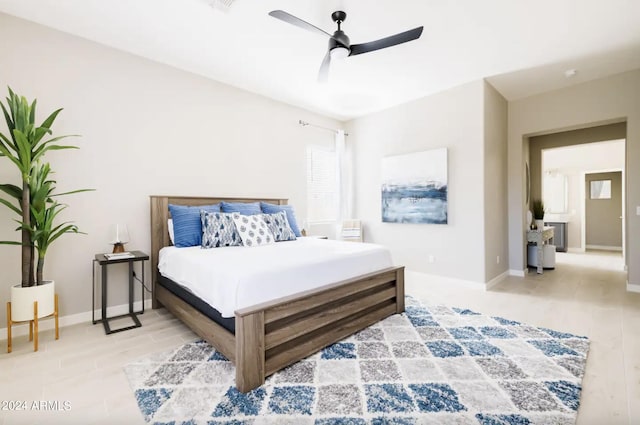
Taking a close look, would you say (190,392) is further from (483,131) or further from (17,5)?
(483,131)

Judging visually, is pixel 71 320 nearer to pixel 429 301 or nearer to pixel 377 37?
pixel 429 301

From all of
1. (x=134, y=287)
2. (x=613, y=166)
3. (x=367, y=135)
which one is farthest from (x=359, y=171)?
Answer: (x=613, y=166)

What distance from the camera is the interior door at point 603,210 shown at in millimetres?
7344

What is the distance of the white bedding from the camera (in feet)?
6.34

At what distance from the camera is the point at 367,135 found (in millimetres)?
5461

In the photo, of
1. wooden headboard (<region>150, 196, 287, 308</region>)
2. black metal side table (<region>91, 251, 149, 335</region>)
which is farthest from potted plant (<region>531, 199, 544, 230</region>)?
black metal side table (<region>91, 251, 149, 335</region>)

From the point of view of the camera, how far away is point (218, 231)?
3.09 m

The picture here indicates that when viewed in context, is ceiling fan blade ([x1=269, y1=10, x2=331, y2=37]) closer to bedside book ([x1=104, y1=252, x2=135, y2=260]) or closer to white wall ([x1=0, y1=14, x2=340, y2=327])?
white wall ([x1=0, y1=14, x2=340, y2=327])

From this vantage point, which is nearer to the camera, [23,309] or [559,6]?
[23,309]

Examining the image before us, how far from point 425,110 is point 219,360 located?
435 centimetres

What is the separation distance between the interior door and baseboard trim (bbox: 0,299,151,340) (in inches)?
396

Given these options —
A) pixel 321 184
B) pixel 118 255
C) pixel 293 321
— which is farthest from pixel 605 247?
pixel 118 255

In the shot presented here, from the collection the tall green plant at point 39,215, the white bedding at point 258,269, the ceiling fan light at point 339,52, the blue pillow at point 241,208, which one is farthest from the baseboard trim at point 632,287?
the tall green plant at point 39,215

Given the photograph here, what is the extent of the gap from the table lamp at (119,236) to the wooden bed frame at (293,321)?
0.62 meters
